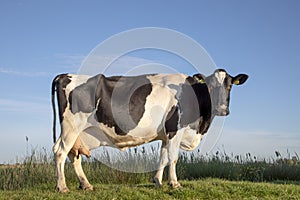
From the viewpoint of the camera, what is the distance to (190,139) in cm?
1185

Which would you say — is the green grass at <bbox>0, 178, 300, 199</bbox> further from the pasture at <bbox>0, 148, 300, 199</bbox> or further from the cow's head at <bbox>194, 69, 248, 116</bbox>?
the cow's head at <bbox>194, 69, 248, 116</bbox>

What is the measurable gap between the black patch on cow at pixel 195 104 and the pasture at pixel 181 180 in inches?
63.4

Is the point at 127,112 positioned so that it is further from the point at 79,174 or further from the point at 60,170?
the point at 60,170

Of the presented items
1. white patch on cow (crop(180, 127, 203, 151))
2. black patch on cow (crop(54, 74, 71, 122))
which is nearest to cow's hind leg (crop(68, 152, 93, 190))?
black patch on cow (crop(54, 74, 71, 122))

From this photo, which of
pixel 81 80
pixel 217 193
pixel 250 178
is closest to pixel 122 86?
pixel 81 80

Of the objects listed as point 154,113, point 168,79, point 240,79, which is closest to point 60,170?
point 154,113

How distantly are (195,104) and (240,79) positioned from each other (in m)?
1.59

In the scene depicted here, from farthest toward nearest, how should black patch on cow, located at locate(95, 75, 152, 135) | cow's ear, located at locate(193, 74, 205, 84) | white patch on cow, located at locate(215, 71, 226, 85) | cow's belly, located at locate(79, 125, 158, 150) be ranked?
cow's ear, located at locate(193, 74, 205, 84), white patch on cow, located at locate(215, 71, 226, 85), cow's belly, located at locate(79, 125, 158, 150), black patch on cow, located at locate(95, 75, 152, 135)

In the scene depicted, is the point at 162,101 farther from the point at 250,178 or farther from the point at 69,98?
the point at 250,178

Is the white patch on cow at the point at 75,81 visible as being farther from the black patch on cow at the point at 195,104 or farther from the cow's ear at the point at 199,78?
the cow's ear at the point at 199,78

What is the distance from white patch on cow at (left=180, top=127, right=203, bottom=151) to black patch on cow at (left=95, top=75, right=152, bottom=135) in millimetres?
1375

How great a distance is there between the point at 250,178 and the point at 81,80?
8.89 metres

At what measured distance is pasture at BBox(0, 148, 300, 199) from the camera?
10.4 m

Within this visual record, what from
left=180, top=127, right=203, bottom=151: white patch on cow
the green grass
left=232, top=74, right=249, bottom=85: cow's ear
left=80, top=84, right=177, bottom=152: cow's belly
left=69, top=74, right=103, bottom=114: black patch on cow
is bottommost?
the green grass
